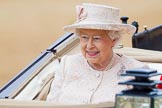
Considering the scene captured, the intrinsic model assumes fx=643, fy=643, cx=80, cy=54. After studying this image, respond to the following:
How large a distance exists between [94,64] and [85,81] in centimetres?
14

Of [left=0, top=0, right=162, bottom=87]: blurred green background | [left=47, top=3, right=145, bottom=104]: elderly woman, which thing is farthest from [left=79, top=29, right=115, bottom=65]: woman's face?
[left=0, top=0, right=162, bottom=87]: blurred green background

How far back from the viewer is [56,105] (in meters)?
2.63

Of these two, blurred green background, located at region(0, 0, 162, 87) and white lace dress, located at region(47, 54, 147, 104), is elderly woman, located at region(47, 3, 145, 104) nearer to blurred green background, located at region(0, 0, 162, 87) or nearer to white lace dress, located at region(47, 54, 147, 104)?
Result: white lace dress, located at region(47, 54, 147, 104)

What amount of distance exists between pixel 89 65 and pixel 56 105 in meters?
1.34

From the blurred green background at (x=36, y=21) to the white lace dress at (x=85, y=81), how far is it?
765cm

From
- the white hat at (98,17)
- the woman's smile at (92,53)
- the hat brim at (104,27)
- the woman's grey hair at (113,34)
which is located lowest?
the woman's smile at (92,53)

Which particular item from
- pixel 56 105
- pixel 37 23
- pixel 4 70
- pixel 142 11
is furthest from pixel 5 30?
pixel 56 105

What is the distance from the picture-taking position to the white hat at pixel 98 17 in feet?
12.4

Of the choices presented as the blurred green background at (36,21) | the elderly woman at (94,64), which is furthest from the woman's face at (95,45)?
the blurred green background at (36,21)

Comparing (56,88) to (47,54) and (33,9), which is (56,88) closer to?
(47,54)

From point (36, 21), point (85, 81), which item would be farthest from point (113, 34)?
point (36, 21)

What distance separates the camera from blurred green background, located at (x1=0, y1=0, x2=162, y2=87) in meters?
12.3

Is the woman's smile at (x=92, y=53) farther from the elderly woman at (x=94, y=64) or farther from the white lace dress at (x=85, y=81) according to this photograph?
the white lace dress at (x=85, y=81)

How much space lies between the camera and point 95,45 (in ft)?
12.5
